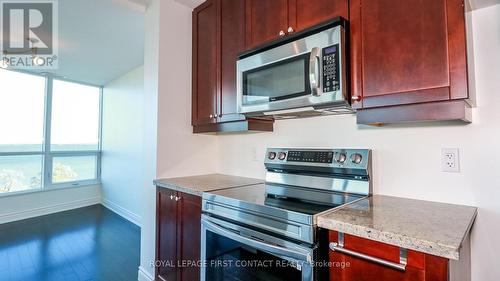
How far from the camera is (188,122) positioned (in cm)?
225

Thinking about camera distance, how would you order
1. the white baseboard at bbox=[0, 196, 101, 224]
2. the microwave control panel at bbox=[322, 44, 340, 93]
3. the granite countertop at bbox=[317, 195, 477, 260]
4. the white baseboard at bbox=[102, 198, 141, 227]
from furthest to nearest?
the white baseboard at bbox=[0, 196, 101, 224] → the white baseboard at bbox=[102, 198, 141, 227] → the microwave control panel at bbox=[322, 44, 340, 93] → the granite countertop at bbox=[317, 195, 477, 260]

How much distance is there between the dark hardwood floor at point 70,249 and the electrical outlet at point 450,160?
8.07 ft

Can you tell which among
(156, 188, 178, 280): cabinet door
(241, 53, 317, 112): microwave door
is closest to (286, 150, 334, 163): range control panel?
(241, 53, 317, 112): microwave door

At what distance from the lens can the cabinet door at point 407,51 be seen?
980mm

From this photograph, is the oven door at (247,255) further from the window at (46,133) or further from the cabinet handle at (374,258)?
the window at (46,133)

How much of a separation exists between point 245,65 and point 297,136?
0.62 meters

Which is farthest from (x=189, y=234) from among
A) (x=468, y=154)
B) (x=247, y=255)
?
(x=468, y=154)

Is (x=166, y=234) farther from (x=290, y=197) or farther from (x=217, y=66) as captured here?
(x=217, y=66)

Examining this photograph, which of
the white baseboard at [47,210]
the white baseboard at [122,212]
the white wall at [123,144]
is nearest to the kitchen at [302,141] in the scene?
the white baseboard at [122,212]

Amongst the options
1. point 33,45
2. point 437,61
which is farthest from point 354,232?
point 33,45

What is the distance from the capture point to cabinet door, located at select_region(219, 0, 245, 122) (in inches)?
71.6

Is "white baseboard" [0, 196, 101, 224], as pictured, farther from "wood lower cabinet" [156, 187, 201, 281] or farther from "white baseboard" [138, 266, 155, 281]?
"wood lower cabinet" [156, 187, 201, 281]

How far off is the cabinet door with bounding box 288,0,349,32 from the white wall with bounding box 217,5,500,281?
0.59 m

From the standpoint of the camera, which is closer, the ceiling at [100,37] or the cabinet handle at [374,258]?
the cabinet handle at [374,258]
